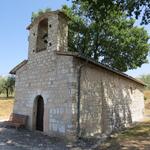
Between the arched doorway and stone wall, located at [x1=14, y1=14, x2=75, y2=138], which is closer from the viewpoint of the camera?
stone wall, located at [x1=14, y1=14, x2=75, y2=138]

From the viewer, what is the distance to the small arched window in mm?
13254

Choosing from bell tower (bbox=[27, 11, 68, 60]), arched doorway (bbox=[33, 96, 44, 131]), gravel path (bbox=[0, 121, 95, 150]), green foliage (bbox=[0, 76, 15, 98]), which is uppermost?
green foliage (bbox=[0, 76, 15, 98])

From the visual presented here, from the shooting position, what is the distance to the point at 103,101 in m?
12.9

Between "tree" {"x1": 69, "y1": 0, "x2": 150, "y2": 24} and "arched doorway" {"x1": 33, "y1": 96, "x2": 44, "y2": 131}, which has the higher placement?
"tree" {"x1": 69, "y1": 0, "x2": 150, "y2": 24}

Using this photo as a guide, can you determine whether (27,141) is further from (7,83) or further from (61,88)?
(7,83)

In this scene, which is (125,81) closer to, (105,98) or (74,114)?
(105,98)

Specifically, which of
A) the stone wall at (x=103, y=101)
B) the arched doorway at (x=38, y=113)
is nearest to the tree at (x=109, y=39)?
the stone wall at (x=103, y=101)

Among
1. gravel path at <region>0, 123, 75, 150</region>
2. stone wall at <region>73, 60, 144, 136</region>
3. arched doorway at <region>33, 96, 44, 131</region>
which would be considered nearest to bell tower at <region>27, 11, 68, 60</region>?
stone wall at <region>73, 60, 144, 136</region>

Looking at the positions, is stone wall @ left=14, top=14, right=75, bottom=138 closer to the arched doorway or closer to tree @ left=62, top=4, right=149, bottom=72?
the arched doorway

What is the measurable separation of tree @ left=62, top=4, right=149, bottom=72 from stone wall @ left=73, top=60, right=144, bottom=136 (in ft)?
16.3

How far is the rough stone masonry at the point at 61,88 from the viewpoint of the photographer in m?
10.7

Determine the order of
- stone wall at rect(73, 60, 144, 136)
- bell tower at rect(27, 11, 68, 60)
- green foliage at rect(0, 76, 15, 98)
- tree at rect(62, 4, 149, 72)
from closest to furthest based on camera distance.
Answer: stone wall at rect(73, 60, 144, 136), bell tower at rect(27, 11, 68, 60), tree at rect(62, 4, 149, 72), green foliage at rect(0, 76, 15, 98)

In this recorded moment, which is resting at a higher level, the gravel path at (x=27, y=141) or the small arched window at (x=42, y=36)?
the small arched window at (x=42, y=36)

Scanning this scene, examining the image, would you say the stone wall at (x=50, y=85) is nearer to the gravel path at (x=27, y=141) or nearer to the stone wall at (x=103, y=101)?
the gravel path at (x=27, y=141)
